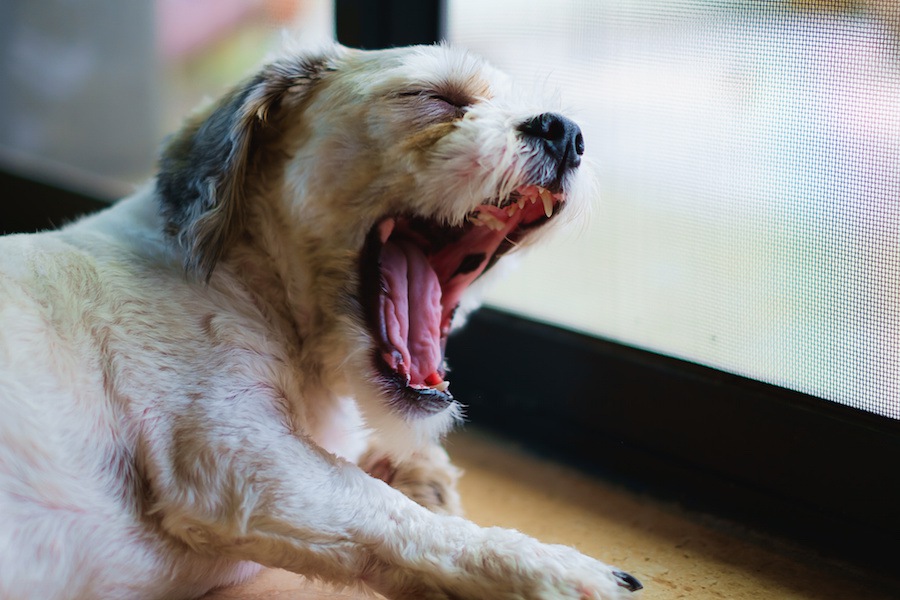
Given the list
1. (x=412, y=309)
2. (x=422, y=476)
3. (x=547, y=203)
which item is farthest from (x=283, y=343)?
(x=547, y=203)

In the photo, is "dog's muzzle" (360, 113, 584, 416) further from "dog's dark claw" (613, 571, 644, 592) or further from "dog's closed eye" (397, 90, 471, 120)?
"dog's dark claw" (613, 571, 644, 592)

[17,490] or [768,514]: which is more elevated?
[17,490]

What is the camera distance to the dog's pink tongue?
1302 mm

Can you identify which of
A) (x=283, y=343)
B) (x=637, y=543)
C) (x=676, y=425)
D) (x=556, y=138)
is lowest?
(x=637, y=543)

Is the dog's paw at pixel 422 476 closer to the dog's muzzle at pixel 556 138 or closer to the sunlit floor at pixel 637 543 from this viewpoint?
the sunlit floor at pixel 637 543

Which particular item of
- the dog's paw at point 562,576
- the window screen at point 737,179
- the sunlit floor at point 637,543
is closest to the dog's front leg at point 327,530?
the dog's paw at point 562,576

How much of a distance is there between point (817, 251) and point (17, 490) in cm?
114

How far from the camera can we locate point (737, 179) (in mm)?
1429

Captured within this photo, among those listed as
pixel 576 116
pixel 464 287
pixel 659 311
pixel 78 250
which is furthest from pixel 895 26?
pixel 78 250

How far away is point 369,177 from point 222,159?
204 millimetres

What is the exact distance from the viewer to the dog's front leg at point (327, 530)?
1.05 meters

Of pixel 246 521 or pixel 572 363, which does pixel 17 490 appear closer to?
pixel 246 521

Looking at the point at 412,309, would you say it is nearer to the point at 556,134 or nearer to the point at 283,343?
the point at 283,343

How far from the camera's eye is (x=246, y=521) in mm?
1084
